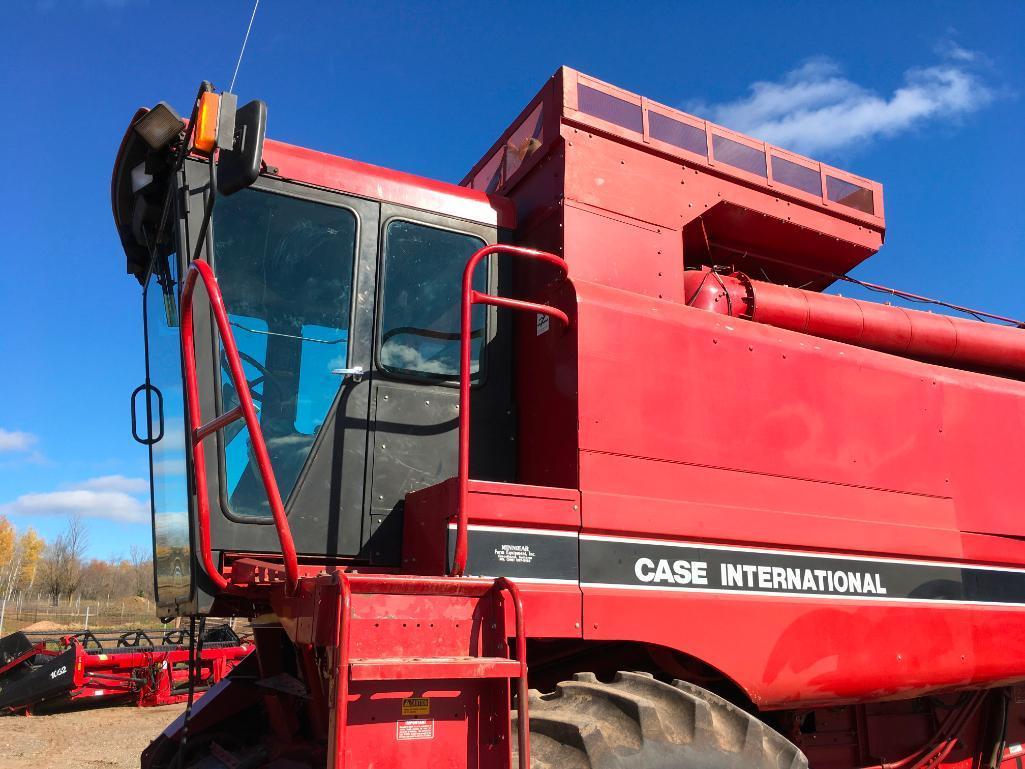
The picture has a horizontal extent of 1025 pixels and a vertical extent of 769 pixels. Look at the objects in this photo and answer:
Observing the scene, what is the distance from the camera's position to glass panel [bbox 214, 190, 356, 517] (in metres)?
3.54

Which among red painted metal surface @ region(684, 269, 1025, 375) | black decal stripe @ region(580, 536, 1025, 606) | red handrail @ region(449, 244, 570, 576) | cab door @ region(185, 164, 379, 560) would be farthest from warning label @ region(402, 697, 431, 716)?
red painted metal surface @ region(684, 269, 1025, 375)

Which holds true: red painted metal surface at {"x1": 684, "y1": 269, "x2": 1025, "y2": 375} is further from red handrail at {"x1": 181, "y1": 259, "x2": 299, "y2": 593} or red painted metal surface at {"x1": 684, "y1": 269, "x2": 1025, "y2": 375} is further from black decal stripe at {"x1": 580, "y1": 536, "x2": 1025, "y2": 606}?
red handrail at {"x1": 181, "y1": 259, "x2": 299, "y2": 593}

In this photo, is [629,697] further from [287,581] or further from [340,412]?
[340,412]

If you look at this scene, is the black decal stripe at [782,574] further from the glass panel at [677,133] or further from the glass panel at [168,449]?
the glass panel at [677,133]

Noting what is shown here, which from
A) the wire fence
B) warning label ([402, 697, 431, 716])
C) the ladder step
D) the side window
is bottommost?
the wire fence

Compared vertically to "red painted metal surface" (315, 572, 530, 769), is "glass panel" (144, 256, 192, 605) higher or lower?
higher

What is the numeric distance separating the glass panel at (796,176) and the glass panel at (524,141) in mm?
1527

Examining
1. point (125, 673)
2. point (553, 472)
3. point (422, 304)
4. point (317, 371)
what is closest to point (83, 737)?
point (125, 673)

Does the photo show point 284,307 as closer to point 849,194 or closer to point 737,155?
point 737,155

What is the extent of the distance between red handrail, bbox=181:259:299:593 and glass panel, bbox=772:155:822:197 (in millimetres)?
3386

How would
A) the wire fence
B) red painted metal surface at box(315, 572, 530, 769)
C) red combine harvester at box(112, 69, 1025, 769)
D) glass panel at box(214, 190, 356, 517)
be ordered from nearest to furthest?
red painted metal surface at box(315, 572, 530, 769), red combine harvester at box(112, 69, 1025, 769), glass panel at box(214, 190, 356, 517), the wire fence

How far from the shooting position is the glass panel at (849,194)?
17.3 feet

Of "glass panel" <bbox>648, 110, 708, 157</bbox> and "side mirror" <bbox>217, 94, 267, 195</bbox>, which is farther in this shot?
"glass panel" <bbox>648, 110, 708, 157</bbox>

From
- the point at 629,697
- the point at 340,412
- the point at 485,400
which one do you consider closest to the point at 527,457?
the point at 485,400
